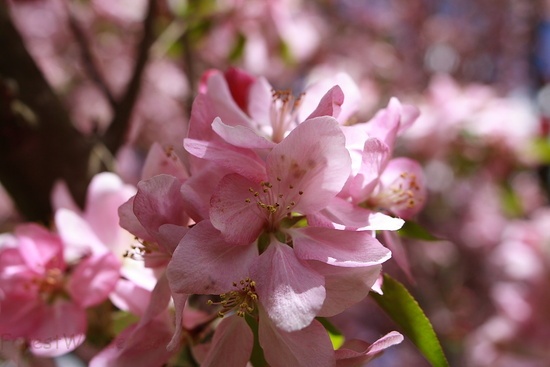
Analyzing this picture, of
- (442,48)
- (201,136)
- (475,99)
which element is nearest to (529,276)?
(475,99)

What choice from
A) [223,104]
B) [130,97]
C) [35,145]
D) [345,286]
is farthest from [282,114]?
[130,97]

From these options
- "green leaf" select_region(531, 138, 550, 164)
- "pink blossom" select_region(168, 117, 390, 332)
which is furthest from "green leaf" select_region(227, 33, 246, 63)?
"pink blossom" select_region(168, 117, 390, 332)

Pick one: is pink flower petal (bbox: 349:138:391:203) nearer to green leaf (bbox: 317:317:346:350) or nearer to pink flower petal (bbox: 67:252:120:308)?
green leaf (bbox: 317:317:346:350)

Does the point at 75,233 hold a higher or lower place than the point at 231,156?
lower

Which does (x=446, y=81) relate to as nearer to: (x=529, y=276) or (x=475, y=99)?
(x=475, y=99)

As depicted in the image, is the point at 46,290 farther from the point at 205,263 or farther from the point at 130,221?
the point at 205,263
